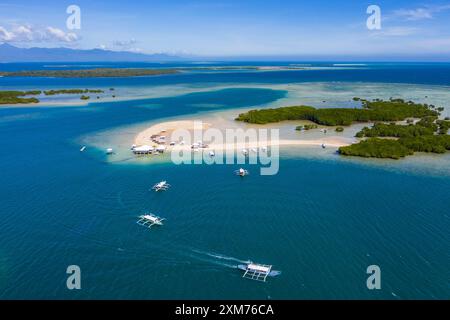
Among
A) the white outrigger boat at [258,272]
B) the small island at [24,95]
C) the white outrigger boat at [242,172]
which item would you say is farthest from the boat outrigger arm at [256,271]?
the small island at [24,95]

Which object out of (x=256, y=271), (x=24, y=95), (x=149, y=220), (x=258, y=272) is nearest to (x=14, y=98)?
(x=24, y=95)

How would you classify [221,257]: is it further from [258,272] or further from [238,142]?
[238,142]

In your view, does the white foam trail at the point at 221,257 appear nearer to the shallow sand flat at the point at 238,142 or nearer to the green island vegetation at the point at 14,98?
the shallow sand flat at the point at 238,142

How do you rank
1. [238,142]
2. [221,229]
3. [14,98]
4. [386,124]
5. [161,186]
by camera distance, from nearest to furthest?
1. [221,229]
2. [161,186]
3. [238,142]
4. [386,124]
5. [14,98]

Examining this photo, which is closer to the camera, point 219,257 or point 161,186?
point 219,257

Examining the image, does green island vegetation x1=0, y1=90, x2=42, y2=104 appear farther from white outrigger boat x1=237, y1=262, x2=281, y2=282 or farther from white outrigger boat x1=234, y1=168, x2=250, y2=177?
white outrigger boat x1=237, y1=262, x2=281, y2=282
